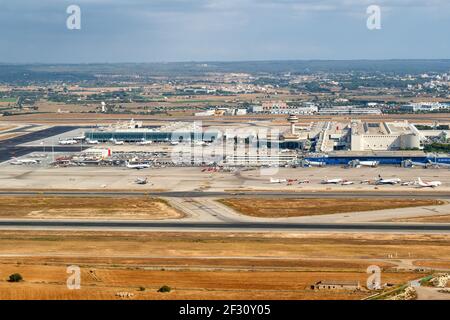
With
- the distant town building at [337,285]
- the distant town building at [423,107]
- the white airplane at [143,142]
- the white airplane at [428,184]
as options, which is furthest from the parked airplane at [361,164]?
the distant town building at [423,107]

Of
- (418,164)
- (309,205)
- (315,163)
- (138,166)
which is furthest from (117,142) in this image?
A: (309,205)

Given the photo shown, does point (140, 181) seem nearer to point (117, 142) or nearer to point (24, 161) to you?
point (24, 161)

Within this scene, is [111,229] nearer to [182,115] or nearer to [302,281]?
Result: [302,281]

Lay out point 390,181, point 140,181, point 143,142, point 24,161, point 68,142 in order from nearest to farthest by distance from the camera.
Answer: point 390,181 < point 140,181 < point 24,161 < point 68,142 < point 143,142

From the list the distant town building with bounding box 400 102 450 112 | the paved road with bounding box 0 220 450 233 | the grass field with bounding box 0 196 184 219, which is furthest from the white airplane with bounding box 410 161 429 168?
the distant town building with bounding box 400 102 450 112

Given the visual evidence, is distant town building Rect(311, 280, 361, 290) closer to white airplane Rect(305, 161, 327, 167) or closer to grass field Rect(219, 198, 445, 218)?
grass field Rect(219, 198, 445, 218)

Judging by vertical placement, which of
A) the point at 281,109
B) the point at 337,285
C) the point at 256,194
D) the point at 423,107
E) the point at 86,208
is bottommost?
the point at 256,194
